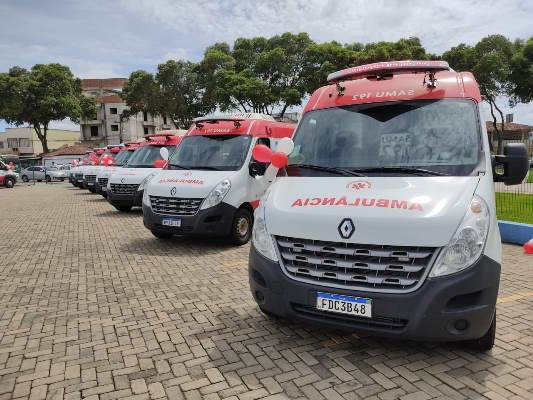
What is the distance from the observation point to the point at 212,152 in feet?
28.3

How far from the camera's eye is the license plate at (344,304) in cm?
330

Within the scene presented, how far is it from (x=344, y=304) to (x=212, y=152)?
5737mm

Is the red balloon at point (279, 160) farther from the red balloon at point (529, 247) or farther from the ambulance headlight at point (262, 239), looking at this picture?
the red balloon at point (529, 247)

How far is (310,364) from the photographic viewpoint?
3619 mm

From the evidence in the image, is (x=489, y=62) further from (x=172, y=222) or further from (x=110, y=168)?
(x=172, y=222)

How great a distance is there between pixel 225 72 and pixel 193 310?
35.3m

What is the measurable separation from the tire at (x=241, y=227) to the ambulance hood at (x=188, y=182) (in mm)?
689

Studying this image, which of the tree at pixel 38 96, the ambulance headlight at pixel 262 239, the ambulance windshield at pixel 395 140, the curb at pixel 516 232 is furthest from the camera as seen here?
the tree at pixel 38 96

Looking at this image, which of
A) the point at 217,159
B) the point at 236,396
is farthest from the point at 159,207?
the point at 236,396

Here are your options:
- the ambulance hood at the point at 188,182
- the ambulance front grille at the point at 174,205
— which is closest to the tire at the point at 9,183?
the ambulance hood at the point at 188,182

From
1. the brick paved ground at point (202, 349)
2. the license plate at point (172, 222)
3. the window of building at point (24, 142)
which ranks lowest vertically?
the brick paved ground at point (202, 349)

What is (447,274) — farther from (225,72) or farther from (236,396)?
(225,72)

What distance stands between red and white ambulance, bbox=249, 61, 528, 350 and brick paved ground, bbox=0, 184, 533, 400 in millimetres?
363

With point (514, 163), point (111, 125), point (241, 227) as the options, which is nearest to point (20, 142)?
point (111, 125)
